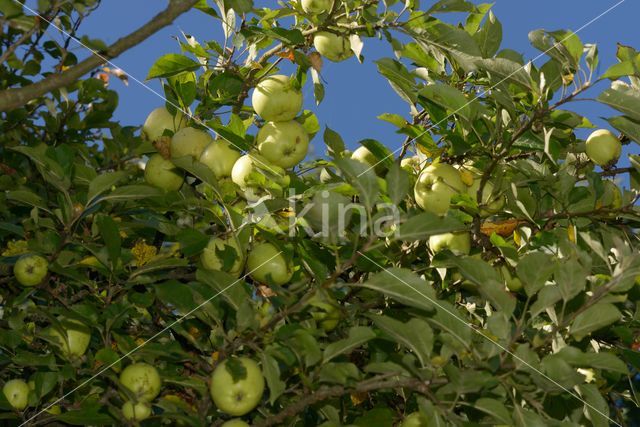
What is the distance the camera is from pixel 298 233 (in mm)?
2197

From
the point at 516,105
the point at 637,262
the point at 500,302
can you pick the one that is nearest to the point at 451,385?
the point at 500,302

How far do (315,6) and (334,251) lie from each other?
871 mm

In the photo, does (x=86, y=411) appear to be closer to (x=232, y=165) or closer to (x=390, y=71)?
(x=232, y=165)

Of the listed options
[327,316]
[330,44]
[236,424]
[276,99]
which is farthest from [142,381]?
[330,44]

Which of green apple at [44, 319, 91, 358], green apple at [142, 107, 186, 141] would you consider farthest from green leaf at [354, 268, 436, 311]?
green apple at [142, 107, 186, 141]

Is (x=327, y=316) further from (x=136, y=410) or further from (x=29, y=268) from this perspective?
(x=29, y=268)

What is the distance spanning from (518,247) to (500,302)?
0.80 m

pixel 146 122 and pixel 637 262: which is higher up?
pixel 146 122

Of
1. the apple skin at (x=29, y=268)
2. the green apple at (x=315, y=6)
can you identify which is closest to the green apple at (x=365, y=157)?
the green apple at (x=315, y=6)

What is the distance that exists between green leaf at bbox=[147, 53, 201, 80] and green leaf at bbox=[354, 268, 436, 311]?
1200 mm

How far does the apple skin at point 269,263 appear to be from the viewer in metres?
2.22

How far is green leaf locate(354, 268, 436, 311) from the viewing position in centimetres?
171

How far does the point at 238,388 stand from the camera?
191 centimetres

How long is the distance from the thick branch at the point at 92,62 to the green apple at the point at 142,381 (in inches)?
34.2
